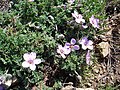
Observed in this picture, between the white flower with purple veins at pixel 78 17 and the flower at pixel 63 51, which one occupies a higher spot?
the white flower with purple veins at pixel 78 17

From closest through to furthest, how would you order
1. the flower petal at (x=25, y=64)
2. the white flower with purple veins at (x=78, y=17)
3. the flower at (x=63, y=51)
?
the flower petal at (x=25, y=64) → the flower at (x=63, y=51) → the white flower with purple veins at (x=78, y=17)

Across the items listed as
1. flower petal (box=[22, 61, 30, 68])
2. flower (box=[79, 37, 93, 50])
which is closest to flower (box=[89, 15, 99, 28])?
flower (box=[79, 37, 93, 50])

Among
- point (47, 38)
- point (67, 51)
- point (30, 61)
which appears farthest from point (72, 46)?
point (30, 61)

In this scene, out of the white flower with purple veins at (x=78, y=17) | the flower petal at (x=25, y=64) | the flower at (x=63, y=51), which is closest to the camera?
the flower petal at (x=25, y=64)

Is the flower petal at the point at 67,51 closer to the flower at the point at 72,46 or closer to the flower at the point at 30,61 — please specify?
the flower at the point at 72,46

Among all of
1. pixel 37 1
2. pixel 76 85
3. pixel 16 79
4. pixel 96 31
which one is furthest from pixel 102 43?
pixel 16 79

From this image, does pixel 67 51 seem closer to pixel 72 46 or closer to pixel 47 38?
pixel 72 46

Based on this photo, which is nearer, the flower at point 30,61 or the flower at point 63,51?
the flower at point 30,61

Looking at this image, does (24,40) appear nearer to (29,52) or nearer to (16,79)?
(29,52)

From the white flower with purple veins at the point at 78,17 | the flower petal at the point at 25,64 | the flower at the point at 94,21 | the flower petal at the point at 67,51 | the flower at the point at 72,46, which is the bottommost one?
the flower petal at the point at 25,64

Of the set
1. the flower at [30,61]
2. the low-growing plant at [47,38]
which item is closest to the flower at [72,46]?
the low-growing plant at [47,38]
